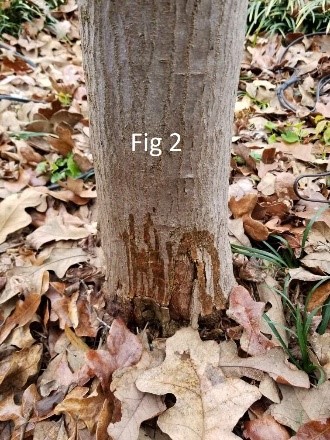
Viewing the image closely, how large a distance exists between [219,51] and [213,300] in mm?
728

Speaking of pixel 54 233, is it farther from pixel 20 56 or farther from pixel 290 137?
pixel 20 56

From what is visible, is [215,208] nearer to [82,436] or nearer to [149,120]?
[149,120]

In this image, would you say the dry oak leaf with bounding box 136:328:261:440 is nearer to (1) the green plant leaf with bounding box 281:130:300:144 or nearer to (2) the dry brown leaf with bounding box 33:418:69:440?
(2) the dry brown leaf with bounding box 33:418:69:440

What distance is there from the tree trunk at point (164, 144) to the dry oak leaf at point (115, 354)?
71 millimetres

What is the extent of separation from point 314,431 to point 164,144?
31.4 inches

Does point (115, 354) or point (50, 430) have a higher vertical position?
point (115, 354)

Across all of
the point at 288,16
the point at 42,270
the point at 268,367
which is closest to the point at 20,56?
the point at 288,16

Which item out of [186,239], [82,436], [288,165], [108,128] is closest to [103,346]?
→ [82,436]

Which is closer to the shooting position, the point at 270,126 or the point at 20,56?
the point at 270,126

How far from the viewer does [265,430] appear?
1.18 meters

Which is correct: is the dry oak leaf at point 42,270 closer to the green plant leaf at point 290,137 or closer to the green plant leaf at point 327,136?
the green plant leaf at point 290,137

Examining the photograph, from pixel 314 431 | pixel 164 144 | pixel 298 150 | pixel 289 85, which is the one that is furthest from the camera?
pixel 289 85

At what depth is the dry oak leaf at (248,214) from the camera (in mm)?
1622

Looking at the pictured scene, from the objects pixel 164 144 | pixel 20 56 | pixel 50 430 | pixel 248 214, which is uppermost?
pixel 164 144
